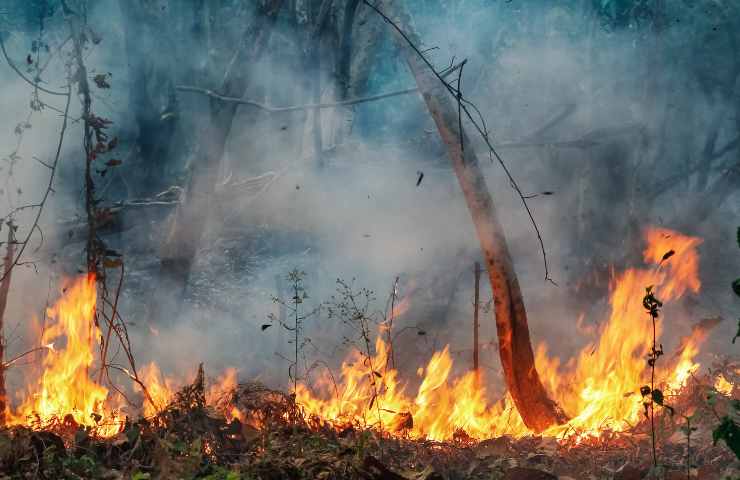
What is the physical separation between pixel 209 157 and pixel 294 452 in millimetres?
4788

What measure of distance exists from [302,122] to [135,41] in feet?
13.3

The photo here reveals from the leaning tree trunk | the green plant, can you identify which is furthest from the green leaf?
the green plant

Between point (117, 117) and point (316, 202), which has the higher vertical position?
point (117, 117)

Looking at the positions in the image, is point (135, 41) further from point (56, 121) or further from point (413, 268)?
point (413, 268)

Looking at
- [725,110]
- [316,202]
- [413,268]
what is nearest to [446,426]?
[413,268]

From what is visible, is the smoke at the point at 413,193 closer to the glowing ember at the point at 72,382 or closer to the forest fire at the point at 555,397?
the forest fire at the point at 555,397

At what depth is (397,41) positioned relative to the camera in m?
5.75

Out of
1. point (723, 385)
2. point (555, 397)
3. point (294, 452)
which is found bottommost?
point (294, 452)

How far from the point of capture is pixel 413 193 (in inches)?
483

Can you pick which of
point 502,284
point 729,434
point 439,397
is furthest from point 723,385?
point 729,434

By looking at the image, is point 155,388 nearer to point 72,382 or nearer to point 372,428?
point 72,382

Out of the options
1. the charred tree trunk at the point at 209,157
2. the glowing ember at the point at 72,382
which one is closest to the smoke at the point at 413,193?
the charred tree trunk at the point at 209,157

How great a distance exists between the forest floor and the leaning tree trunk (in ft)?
1.73

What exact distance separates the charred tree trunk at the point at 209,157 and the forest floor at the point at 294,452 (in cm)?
313
